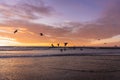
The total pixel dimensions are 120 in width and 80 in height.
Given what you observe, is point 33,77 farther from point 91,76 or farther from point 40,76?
point 91,76

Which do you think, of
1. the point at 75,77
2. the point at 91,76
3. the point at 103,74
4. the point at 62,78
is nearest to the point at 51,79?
the point at 62,78

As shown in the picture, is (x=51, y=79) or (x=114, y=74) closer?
(x=51, y=79)

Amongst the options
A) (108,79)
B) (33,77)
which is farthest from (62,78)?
(108,79)

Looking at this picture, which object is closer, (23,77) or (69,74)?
(23,77)

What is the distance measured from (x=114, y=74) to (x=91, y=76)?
243 centimetres

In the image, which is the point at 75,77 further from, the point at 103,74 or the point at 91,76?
the point at 103,74

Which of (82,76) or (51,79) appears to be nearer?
(51,79)

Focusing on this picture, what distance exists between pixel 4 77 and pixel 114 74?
9213 mm

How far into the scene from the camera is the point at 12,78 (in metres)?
18.1

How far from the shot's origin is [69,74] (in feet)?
67.0

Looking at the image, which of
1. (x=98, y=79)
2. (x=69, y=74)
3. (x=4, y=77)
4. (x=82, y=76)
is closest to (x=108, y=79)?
(x=98, y=79)

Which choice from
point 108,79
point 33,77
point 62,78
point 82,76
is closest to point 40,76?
point 33,77

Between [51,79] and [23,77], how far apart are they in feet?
7.42

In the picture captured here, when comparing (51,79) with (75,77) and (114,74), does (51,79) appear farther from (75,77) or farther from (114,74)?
(114,74)
